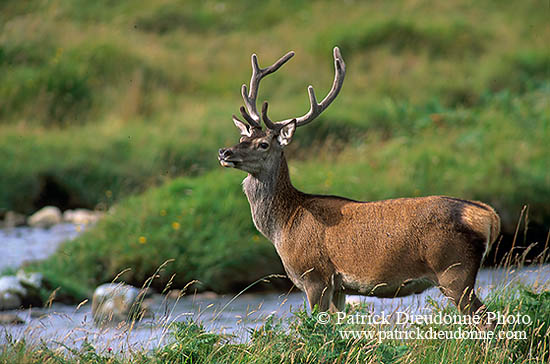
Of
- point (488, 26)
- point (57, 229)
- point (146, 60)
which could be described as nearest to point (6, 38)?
point (146, 60)

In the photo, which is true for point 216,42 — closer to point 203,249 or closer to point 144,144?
point 144,144

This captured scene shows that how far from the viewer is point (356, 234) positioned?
5.88 metres

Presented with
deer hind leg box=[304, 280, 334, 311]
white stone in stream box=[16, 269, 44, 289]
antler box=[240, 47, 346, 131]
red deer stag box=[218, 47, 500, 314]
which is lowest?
white stone in stream box=[16, 269, 44, 289]

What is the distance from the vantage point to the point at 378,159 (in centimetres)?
1225

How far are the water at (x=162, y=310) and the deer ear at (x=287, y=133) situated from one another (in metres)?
1.18

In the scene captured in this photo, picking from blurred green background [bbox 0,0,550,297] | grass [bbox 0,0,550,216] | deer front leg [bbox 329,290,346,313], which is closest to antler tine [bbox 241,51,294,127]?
deer front leg [bbox 329,290,346,313]

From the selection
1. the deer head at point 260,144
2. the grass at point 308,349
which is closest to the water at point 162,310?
the grass at point 308,349

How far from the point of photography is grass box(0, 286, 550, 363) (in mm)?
5176

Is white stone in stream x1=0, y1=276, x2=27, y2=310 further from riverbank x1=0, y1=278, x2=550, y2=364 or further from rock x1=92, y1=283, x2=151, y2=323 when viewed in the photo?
riverbank x1=0, y1=278, x2=550, y2=364

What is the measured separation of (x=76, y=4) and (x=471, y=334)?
55.1 feet

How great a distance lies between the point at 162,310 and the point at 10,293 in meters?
1.59

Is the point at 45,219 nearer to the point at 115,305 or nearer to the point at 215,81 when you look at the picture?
the point at 115,305

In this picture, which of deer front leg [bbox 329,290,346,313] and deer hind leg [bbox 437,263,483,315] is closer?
deer hind leg [bbox 437,263,483,315]

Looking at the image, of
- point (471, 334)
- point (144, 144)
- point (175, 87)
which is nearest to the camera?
point (471, 334)
